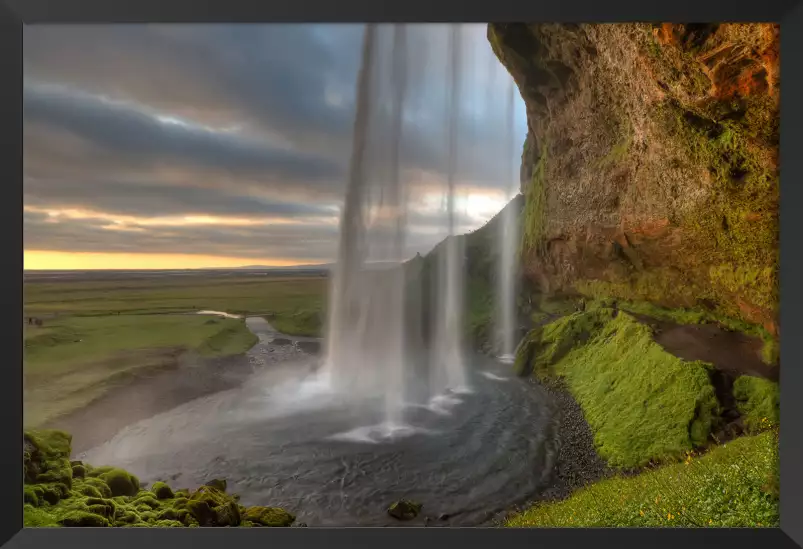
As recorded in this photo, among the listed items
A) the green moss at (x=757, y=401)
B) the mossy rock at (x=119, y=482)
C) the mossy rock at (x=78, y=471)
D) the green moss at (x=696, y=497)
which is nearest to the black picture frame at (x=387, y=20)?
the green moss at (x=696, y=497)

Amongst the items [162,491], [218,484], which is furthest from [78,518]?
[218,484]

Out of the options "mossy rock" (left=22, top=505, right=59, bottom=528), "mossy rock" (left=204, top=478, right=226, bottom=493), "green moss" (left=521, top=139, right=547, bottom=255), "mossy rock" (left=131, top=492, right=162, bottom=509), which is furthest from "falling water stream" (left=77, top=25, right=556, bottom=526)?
"green moss" (left=521, top=139, right=547, bottom=255)

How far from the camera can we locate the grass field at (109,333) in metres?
11.2

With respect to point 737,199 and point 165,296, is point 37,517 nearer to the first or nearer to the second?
point 165,296

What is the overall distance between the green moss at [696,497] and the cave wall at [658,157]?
3.05 meters

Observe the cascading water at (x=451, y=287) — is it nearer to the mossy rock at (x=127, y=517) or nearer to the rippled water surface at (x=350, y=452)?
the rippled water surface at (x=350, y=452)

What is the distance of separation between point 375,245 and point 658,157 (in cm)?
911

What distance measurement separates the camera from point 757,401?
6.81 meters

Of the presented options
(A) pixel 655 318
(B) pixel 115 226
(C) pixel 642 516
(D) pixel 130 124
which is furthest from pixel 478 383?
(D) pixel 130 124

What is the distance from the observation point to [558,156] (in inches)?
539

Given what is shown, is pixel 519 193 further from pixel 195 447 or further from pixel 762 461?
pixel 195 447

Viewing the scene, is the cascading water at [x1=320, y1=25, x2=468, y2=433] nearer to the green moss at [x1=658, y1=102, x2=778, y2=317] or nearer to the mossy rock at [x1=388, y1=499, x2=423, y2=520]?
the mossy rock at [x1=388, y1=499, x2=423, y2=520]

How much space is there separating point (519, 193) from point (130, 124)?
17478 millimetres

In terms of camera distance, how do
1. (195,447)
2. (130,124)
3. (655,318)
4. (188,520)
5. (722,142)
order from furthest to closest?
1. (655,318)
2. (130,124)
3. (195,447)
4. (722,142)
5. (188,520)
